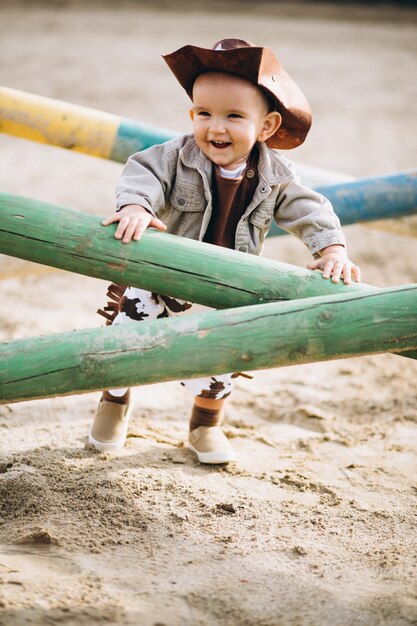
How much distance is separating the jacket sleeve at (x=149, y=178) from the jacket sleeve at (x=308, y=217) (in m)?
0.33

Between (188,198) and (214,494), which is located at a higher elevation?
(188,198)

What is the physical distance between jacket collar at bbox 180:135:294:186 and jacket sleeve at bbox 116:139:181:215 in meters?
0.04

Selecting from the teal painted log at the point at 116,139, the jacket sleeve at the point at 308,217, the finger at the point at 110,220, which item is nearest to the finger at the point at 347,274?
the jacket sleeve at the point at 308,217

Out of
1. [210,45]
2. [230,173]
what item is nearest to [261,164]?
[230,173]

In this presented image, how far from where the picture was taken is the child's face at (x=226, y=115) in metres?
2.08

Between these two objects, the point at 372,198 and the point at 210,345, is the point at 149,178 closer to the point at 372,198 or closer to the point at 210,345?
the point at 210,345

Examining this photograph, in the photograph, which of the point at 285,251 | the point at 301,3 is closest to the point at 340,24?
the point at 301,3

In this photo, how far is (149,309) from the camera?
2301mm

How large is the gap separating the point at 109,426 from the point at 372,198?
1.29 meters

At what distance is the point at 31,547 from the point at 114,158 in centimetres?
168

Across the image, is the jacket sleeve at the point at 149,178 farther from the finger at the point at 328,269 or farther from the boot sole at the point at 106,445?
the boot sole at the point at 106,445

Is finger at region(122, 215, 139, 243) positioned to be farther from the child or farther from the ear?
the ear

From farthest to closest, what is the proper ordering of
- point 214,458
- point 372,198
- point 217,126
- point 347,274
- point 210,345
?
point 372,198 < point 214,458 < point 217,126 < point 347,274 < point 210,345

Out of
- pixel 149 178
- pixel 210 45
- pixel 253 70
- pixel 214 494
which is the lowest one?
pixel 214 494
